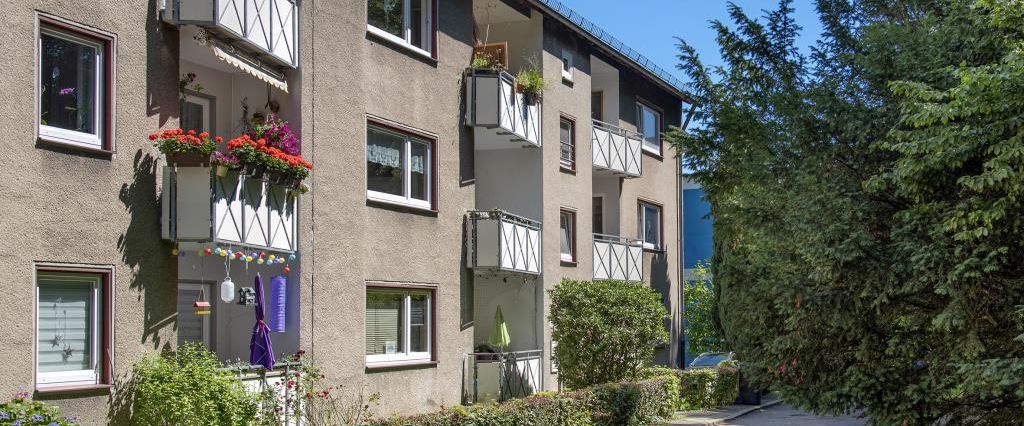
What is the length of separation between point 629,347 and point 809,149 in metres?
8.17

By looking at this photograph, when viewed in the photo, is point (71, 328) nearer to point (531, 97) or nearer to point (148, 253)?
point (148, 253)

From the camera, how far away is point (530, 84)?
24.2 m

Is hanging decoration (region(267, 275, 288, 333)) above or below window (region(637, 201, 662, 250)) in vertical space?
below

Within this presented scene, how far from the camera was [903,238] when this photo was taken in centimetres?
1558

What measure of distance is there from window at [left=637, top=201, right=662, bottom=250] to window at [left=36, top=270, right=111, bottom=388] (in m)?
20.8

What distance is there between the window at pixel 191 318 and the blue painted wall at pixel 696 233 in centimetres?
3578

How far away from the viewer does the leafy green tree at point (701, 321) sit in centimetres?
3922

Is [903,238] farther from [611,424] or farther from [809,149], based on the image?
[611,424]

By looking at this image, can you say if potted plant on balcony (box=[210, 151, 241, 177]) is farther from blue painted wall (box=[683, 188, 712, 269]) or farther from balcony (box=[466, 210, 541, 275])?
blue painted wall (box=[683, 188, 712, 269])

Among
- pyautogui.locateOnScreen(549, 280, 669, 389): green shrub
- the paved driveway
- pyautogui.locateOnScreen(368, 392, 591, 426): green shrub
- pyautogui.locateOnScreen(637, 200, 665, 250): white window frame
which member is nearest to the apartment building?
pyautogui.locateOnScreen(549, 280, 669, 389): green shrub

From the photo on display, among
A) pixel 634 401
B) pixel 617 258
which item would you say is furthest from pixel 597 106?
pixel 634 401

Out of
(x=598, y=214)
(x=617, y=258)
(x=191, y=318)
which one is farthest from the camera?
(x=598, y=214)

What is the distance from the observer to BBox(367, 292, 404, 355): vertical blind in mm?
19172

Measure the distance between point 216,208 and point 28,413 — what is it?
12.0 ft
